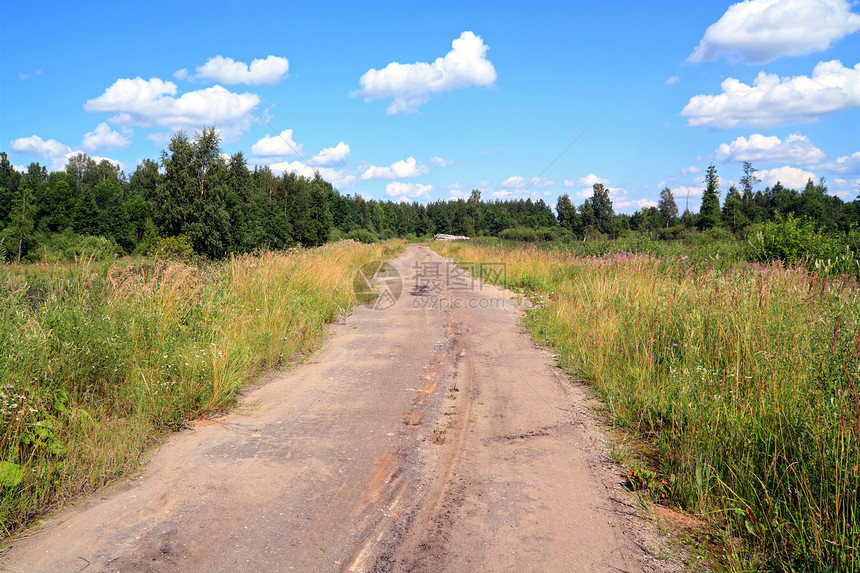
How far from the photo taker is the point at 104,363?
4.74m

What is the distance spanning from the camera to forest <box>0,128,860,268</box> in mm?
41769

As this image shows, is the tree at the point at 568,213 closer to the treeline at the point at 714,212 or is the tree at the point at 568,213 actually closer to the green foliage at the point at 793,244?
the treeline at the point at 714,212

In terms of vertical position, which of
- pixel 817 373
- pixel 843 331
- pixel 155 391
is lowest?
pixel 155 391

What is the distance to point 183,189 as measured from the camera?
46.5 metres

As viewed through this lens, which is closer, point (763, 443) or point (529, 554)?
point (529, 554)

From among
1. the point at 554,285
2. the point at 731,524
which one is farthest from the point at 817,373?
the point at 554,285

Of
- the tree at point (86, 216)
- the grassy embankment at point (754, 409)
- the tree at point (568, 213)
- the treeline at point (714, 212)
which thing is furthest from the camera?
the tree at point (568, 213)

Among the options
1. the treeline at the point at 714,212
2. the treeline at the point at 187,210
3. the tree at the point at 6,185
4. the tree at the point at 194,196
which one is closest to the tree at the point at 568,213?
the treeline at the point at 714,212

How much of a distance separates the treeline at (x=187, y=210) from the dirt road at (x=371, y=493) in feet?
61.4

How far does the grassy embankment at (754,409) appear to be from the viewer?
8.86ft

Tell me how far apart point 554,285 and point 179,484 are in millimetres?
12309

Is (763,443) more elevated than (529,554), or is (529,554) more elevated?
(763,443)

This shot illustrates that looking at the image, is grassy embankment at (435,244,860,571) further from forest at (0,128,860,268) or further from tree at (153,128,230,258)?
tree at (153,128,230,258)

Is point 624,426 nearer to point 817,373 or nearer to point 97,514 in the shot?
point 817,373
